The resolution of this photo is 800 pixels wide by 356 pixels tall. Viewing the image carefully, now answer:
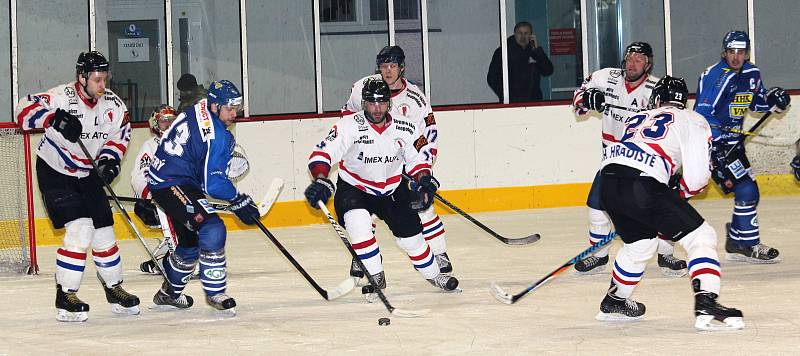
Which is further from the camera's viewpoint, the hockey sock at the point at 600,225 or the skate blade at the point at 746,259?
the skate blade at the point at 746,259

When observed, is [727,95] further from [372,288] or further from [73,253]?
[73,253]

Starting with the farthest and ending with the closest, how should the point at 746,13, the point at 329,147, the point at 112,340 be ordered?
1. the point at 746,13
2. the point at 329,147
3. the point at 112,340

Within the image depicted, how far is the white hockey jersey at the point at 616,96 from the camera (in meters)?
6.44

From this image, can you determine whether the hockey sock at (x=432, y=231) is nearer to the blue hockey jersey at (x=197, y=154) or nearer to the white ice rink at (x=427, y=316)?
the white ice rink at (x=427, y=316)

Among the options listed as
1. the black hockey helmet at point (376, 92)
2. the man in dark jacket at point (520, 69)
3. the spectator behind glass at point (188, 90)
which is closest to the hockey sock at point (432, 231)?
the black hockey helmet at point (376, 92)

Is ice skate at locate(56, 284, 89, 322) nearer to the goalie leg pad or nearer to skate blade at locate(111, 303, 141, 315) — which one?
skate blade at locate(111, 303, 141, 315)

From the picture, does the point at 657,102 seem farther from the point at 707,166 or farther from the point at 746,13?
the point at 746,13

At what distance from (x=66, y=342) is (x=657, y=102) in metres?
2.52

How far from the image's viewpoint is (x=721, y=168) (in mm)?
6734

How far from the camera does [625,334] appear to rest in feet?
15.5

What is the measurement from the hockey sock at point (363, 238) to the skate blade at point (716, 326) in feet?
5.23

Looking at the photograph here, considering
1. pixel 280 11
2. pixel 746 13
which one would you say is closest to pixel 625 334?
pixel 280 11

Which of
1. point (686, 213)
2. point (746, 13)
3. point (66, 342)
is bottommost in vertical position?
point (66, 342)

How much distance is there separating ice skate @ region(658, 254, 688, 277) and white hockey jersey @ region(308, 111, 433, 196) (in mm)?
1332
